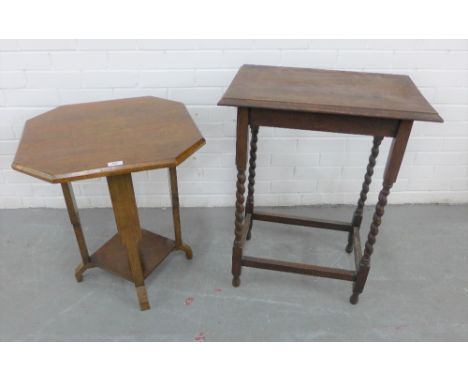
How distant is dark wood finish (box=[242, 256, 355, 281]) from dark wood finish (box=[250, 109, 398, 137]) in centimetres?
71

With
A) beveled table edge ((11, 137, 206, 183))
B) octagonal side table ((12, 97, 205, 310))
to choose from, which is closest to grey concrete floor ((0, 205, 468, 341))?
octagonal side table ((12, 97, 205, 310))

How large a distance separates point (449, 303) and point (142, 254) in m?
1.61

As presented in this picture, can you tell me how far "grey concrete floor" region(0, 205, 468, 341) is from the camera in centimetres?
169

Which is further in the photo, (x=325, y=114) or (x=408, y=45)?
(x=408, y=45)

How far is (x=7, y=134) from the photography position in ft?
7.28

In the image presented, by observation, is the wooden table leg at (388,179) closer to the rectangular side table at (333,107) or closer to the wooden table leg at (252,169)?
the rectangular side table at (333,107)

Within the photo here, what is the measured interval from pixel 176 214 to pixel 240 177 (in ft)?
1.77

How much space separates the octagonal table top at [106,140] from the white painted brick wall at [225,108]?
400mm

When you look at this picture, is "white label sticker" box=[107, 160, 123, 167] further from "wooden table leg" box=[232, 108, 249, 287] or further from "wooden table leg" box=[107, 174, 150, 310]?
"wooden table leg" box=[232, 108, 249, 287]

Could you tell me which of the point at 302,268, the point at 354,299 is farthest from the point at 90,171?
the point at 354,299

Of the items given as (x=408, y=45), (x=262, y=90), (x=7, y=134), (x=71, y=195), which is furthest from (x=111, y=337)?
(x=408, y=45)

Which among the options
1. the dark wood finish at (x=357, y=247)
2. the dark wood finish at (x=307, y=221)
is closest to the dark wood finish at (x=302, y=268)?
the dark wood finish at (x=357, y=247)

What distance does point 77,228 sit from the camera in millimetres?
1812

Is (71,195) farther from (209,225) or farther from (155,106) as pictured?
(209,225)
